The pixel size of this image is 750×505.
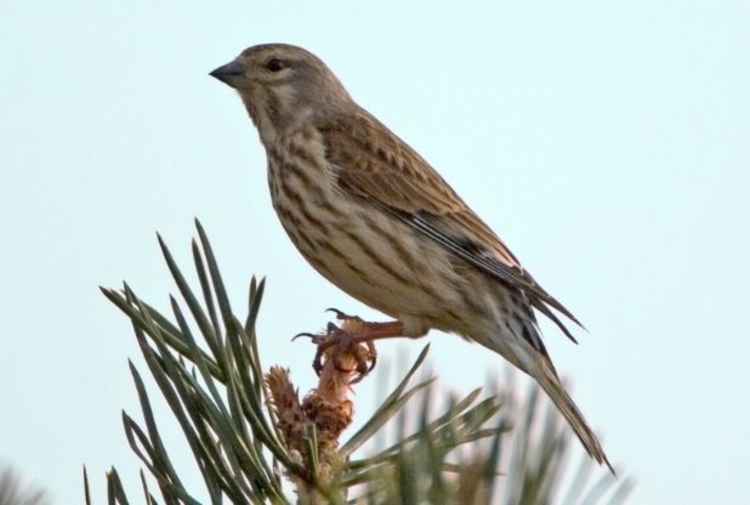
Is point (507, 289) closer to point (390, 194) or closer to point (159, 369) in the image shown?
point (390, 194)

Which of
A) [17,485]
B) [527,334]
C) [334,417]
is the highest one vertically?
[527,334]

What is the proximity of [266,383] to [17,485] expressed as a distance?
732 millimetres

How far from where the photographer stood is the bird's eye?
6.41 metres

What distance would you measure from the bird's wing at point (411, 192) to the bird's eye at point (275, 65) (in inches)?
18.1

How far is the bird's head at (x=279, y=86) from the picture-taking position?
6.13 m

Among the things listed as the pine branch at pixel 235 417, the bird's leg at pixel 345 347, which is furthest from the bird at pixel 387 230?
the pine branch at pixel 235 417

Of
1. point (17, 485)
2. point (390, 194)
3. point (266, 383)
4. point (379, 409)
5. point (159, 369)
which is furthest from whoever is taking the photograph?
point (390, 194)

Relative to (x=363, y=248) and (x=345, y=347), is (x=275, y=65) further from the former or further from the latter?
(x=345, y=347)

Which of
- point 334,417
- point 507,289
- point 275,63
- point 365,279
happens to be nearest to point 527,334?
point 507,289

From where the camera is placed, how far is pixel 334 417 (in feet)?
7.80

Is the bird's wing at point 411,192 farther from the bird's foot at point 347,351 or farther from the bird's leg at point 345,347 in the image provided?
→ the bird's foot at point 347,351

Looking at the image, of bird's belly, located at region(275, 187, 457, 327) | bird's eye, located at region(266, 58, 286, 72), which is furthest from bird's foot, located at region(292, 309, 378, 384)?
bird's eye, located at region(266, 58, 286, 72)

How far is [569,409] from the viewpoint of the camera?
13.5ft

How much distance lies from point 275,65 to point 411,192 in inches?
46.2
